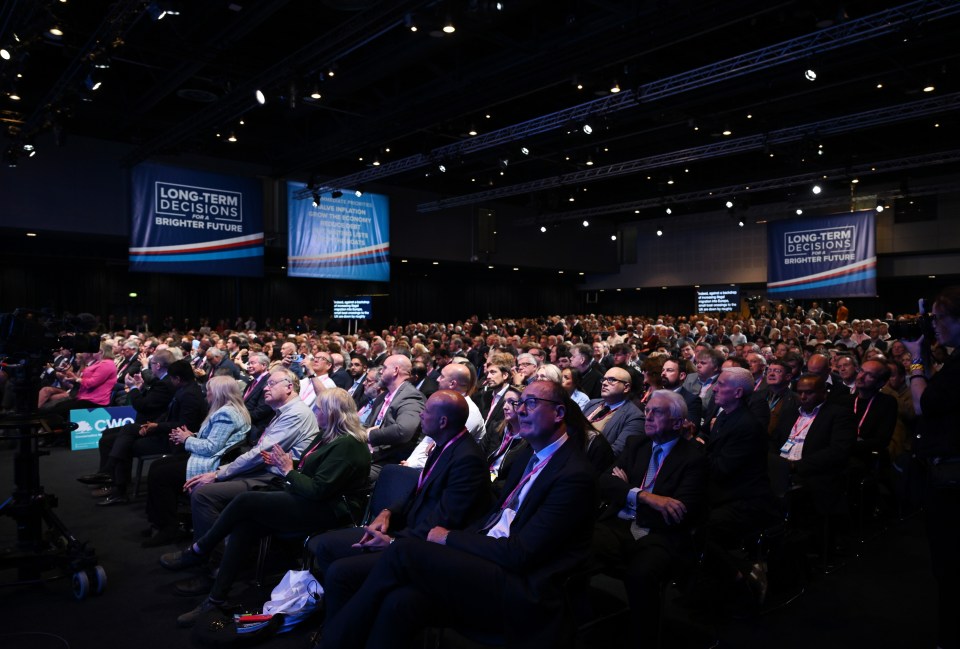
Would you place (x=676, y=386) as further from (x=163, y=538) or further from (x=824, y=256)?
(x=824, y=256)

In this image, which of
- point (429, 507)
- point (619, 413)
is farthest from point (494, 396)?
point (429, 507)

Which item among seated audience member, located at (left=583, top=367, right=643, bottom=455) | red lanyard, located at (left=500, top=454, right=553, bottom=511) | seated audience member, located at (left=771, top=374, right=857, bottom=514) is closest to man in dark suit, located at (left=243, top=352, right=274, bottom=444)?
seated audience member, located at (left=583, top=367, right=643, bottom=455)

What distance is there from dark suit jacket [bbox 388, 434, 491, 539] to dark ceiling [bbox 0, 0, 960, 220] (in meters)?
5.28

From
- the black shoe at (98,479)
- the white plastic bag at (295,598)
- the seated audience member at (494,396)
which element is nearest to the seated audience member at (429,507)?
the white plastic bag at (295,598)

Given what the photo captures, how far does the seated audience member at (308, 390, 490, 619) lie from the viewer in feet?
9.00

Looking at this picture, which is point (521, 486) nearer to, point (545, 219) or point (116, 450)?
point (116, 450)

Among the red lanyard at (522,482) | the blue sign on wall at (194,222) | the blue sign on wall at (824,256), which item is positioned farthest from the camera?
the blue sign on wall at (824,256)

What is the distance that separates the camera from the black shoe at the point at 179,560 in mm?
3879

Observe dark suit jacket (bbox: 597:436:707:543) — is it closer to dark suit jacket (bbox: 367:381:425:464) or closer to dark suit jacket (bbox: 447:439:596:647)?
dark suit jacket (bbox: 447:439:596:647)

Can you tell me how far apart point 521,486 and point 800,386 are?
2663mm

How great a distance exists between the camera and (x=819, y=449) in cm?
414

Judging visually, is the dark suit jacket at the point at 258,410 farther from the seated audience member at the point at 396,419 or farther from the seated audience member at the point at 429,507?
the seated audience member at the point at 429,507

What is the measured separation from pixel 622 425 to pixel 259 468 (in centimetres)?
232

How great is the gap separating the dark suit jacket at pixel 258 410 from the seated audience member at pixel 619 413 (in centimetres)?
299
